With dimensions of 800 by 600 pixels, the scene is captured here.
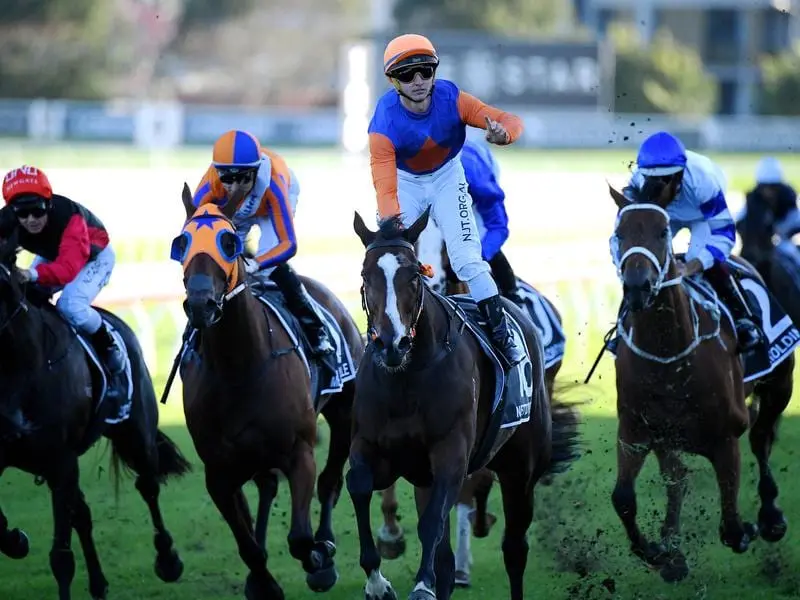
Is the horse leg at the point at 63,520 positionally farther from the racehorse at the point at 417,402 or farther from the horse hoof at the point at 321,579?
the racehorse at the point at 417,402

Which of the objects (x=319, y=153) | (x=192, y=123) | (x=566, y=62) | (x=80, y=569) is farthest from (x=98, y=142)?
(x=80, y=569)

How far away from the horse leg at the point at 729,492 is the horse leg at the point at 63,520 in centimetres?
297

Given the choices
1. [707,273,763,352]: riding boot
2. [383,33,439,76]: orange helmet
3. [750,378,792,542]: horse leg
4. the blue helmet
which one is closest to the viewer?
[383,33,439,76]: orange helmet

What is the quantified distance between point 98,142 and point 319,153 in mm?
6001

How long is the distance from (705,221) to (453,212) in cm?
202

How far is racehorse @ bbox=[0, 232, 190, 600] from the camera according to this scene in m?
6.04

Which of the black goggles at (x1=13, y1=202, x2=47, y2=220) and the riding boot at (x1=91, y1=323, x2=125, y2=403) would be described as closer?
the black goggles at (x1=13, y1=202, x2=47, y2=220)

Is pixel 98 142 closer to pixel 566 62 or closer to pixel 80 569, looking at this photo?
pixel 566 62

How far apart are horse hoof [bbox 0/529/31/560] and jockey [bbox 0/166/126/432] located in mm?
823

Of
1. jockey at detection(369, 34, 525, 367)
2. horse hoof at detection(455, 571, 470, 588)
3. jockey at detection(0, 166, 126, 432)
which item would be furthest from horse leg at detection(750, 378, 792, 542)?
jockey at detection(0, 166, 126, 432)

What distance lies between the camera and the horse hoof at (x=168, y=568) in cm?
673

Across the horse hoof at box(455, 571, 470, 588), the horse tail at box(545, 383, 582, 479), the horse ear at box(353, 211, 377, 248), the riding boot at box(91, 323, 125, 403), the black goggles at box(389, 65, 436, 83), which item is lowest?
the horse hoof at box(455, 571, 470, 588)

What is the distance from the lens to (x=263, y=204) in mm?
6426

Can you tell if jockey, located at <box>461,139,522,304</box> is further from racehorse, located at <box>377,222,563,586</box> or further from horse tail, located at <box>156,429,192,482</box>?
horse tail, located at <box>156,429,192,482</box>
